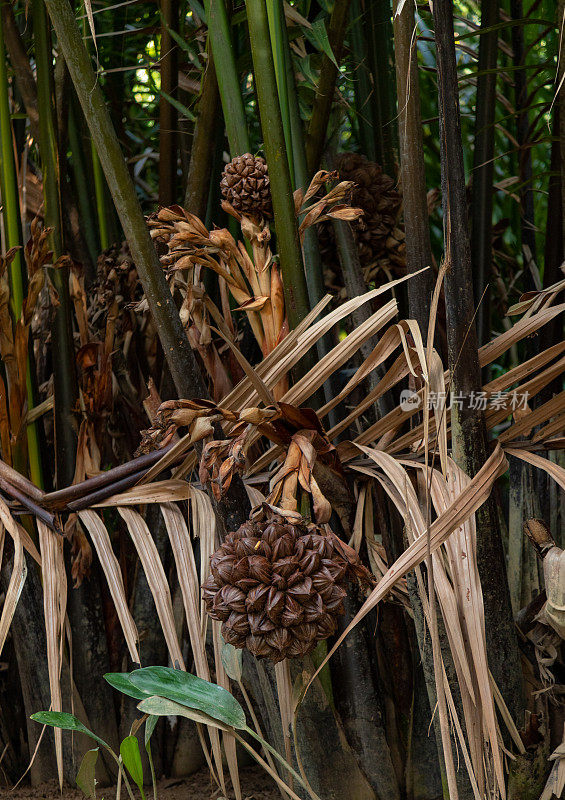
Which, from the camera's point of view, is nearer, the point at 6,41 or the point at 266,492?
the point at 266,492

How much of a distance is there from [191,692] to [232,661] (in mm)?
39

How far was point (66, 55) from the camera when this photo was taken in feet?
1.94

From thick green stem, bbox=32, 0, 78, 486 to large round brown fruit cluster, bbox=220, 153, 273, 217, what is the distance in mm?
245

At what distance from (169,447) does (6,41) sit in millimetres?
611

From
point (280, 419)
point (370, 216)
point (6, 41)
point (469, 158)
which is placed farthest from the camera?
point (469, 158)

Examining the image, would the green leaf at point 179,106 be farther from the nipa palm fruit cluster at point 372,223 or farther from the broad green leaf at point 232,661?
the broad green leaf at point 232,661

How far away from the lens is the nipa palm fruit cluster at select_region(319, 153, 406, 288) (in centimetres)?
78

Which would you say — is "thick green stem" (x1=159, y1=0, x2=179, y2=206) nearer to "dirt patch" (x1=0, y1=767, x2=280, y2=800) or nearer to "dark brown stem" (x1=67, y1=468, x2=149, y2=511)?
"dark brown stem" (x1=67, y1=468, x2=149, y2=511)

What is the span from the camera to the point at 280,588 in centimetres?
48

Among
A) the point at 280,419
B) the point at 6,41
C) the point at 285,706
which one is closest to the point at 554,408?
the point at 280,419

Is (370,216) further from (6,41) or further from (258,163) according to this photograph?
(6,41)

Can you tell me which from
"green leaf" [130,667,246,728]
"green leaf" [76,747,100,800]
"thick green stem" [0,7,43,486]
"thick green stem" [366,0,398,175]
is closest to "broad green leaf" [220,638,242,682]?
"green leaf" [130,667,246,728]

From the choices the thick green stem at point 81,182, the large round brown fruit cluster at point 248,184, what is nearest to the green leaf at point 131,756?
the large round brown fruit cluster at point 248,184

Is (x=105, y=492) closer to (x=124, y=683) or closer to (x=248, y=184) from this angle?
(x=124, y=683)
